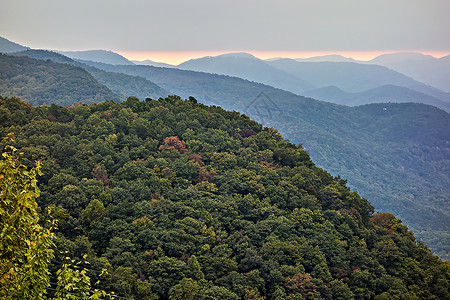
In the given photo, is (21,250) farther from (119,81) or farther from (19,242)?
(119,81)

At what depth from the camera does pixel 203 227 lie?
72.2 ft

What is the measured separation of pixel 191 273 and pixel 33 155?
14122mm

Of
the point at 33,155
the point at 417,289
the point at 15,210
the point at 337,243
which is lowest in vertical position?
the point at 417,289

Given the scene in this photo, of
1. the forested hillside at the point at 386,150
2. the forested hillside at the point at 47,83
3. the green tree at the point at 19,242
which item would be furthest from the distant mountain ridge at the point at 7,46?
the green tree at the point at 19,242

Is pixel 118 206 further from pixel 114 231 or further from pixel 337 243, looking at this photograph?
pixel 337 243

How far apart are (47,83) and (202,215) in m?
87.6

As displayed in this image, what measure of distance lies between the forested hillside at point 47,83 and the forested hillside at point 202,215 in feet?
204

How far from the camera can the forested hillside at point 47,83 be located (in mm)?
86875

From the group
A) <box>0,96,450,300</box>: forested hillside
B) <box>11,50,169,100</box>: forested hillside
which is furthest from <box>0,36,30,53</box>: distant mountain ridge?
<box>0,96,450,300</box>: forested hillside

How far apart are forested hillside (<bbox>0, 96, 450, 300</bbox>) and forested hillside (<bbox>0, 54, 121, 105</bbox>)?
6230cm

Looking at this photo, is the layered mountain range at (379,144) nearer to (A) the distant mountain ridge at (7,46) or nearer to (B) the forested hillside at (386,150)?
(B) the forested hillside at (386,150)

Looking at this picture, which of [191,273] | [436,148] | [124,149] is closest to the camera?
[191,273]

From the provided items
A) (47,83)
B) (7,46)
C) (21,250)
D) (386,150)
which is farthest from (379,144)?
(7,46)

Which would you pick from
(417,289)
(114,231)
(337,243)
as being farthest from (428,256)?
(114,231)
